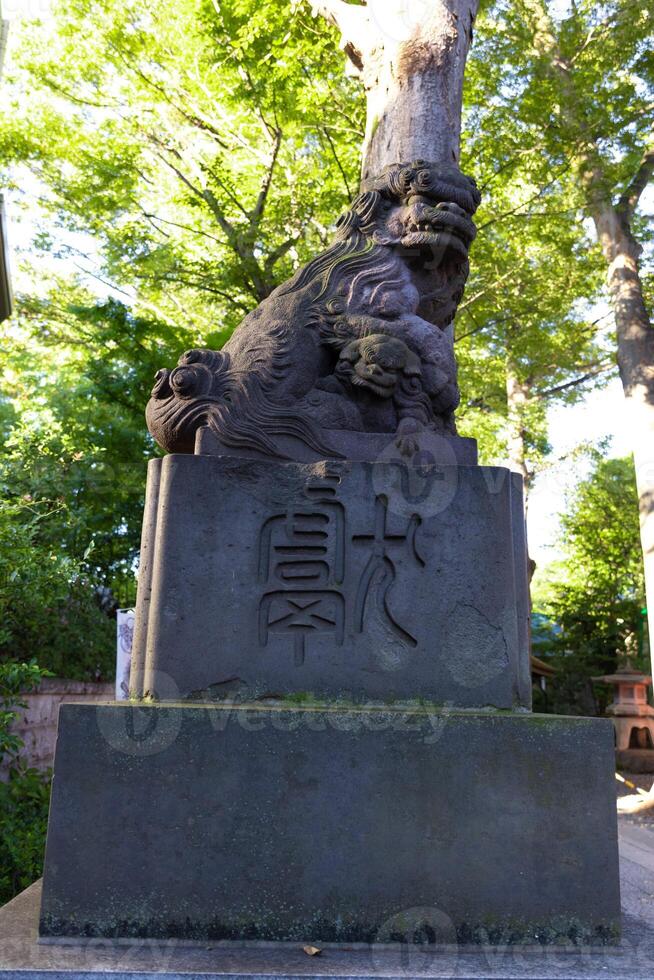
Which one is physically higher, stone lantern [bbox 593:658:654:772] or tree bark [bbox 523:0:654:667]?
tree bark [bbox 523:0:654:667]

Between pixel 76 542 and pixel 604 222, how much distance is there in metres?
7.76

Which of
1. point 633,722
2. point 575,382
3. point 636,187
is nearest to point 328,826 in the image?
point 636,187

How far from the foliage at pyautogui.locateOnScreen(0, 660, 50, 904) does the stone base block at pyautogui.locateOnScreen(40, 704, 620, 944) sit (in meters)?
2.85

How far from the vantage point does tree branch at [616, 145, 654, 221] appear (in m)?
10.6

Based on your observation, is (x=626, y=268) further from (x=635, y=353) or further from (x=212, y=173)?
(x=212, y=173)

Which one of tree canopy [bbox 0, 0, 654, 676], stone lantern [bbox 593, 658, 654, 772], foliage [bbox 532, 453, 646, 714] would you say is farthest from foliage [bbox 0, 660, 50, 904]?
foliage [bbox 532, 453, 646, 714]

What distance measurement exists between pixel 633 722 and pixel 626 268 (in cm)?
822

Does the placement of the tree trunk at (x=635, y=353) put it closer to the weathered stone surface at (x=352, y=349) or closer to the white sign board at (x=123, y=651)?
the white sign board at (x=123, y=651)

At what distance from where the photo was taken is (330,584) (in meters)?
2.84

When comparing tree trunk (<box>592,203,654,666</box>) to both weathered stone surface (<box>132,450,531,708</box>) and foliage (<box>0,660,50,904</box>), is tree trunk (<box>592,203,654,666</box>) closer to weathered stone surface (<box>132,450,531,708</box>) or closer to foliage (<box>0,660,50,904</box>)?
foliage (<box>0,660,50,904</box>)

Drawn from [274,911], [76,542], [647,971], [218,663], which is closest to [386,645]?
[218,663]

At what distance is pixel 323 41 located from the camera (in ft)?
30.7

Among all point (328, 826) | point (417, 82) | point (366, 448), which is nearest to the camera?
point (328, 826)

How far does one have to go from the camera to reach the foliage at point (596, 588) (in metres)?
17.8
